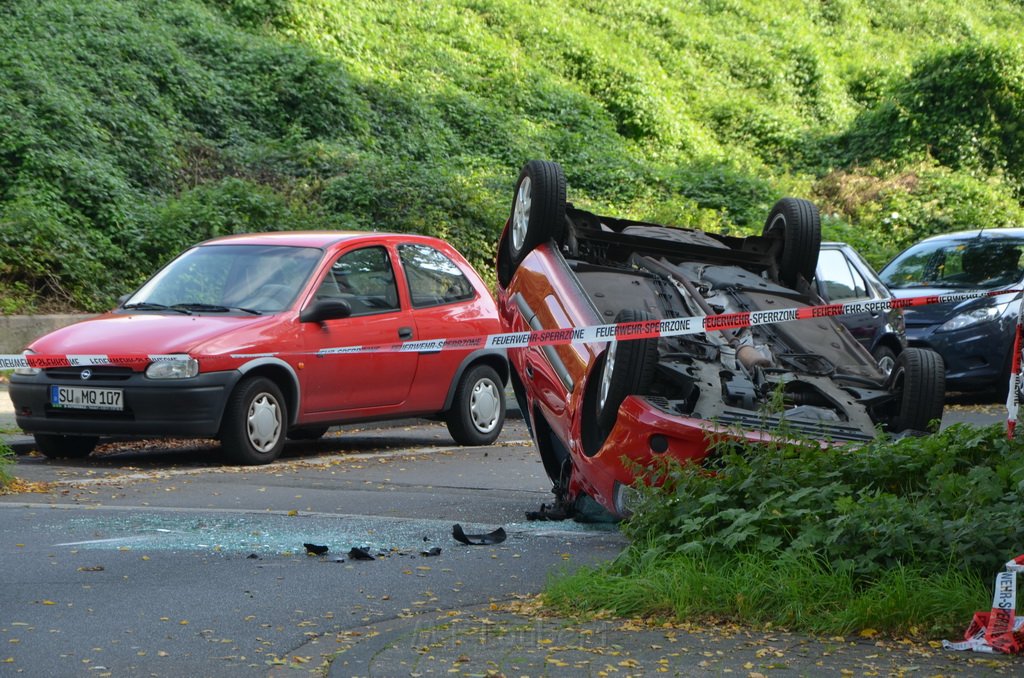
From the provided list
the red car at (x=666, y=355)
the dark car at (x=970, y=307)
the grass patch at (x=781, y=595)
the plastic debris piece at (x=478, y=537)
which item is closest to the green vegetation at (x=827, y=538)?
the grass patch at (x=781, y=595)

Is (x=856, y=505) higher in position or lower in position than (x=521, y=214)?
lower

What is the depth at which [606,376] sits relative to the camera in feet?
23.4

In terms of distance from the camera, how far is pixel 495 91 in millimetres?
29406

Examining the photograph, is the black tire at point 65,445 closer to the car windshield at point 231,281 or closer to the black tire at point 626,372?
the car windshield at point 231,281

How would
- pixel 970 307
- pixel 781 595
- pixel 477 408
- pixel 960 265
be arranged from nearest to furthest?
1. pixel 781 595
2. pixel 477 408
3. pixel 970 307
4. pixel 960 265

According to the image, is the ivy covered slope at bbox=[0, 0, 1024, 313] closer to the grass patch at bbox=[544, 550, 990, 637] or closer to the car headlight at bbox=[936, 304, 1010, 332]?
the car headlight at bbox=[936, 304, 1010, 332]

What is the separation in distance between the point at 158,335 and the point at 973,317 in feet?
31.0

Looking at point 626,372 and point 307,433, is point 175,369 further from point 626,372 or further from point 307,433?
point 626,372

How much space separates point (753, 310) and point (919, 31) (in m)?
40.0

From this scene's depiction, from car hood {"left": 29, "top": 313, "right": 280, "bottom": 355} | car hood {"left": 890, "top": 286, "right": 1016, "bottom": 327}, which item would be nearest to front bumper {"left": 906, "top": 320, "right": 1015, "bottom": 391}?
car hood {"left": 890, "top": 286, "right": 1016, "bottom": 327}

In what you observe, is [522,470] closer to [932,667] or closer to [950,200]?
[932,667]

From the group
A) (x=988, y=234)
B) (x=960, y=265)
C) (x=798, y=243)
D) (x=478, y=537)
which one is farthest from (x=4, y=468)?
(x=988, y=234)

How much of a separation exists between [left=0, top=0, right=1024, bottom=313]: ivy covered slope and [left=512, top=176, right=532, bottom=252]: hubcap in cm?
845

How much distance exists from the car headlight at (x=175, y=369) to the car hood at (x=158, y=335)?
74mm
